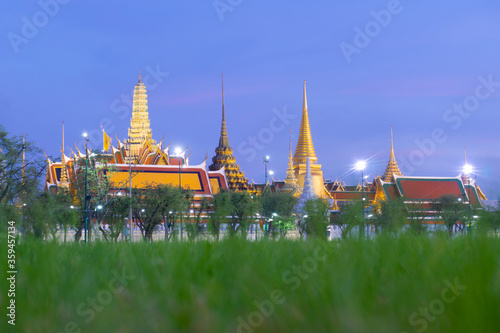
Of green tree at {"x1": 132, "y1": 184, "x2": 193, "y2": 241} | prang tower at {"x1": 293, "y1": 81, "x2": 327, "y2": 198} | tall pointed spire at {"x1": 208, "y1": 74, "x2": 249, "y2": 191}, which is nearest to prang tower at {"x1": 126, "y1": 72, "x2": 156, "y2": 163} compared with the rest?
tall pointed spire at {"x1": 208, "y1": 74, "x2": 249, "y2": 191}

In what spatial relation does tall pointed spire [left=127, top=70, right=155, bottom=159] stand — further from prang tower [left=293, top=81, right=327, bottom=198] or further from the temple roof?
the temple roof

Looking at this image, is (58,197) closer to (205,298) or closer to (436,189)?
(205,298)

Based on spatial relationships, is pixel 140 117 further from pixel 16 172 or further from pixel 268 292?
pixel 268 292

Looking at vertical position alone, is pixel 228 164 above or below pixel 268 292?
above

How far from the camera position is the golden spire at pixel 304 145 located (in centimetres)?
7444

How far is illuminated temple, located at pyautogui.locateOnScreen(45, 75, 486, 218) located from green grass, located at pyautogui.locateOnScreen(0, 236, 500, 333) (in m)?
27.5

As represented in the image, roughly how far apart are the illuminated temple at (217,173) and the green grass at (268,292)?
27550 mm

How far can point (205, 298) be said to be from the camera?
→ 2.00 m

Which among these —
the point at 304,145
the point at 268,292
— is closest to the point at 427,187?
the point at 304,145

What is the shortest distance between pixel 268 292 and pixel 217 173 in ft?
159

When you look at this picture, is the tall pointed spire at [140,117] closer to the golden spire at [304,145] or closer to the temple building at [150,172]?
the temple building at [150,172]

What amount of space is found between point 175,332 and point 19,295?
892 millimetres

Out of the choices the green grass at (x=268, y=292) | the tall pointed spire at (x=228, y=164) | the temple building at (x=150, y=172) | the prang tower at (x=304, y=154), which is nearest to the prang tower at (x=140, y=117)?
the temple building at (x=150, y=172)

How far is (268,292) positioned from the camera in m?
2.09
